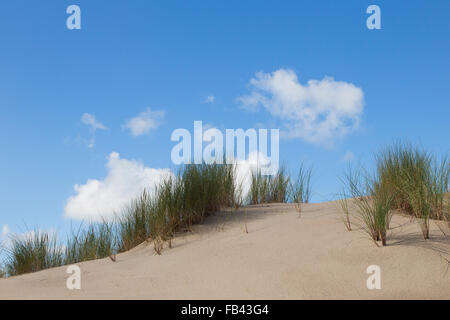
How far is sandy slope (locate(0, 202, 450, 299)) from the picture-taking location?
3.05 m

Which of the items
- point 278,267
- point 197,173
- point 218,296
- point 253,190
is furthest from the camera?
point 253,190

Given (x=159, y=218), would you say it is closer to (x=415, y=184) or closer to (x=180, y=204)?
(x=180, y=204)

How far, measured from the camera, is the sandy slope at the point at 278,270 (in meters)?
3.05

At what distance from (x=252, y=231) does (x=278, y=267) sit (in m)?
1.28

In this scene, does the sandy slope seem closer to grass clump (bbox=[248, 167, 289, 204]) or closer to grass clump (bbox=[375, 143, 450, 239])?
grass clump (bbox=[375, 143, 450, 239])

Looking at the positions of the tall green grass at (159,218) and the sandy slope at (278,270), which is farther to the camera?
the tall green grass at (159,218)

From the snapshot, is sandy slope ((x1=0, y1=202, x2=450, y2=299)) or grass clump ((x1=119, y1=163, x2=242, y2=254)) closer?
sandy slope ((x1=0, y1=202, x2=450, y2=299))

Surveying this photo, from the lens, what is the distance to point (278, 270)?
3.33 m

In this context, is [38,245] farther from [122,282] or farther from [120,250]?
[122,282]

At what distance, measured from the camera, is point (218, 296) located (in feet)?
9.89

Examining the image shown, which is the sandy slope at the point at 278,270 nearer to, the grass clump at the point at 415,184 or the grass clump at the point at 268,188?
the grass clump at the point at 415,184

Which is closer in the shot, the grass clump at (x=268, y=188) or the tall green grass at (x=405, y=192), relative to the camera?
the tall green grass at (x=405, y=192)

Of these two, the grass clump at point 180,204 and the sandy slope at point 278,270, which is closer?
the sandy slope at point 278,270
